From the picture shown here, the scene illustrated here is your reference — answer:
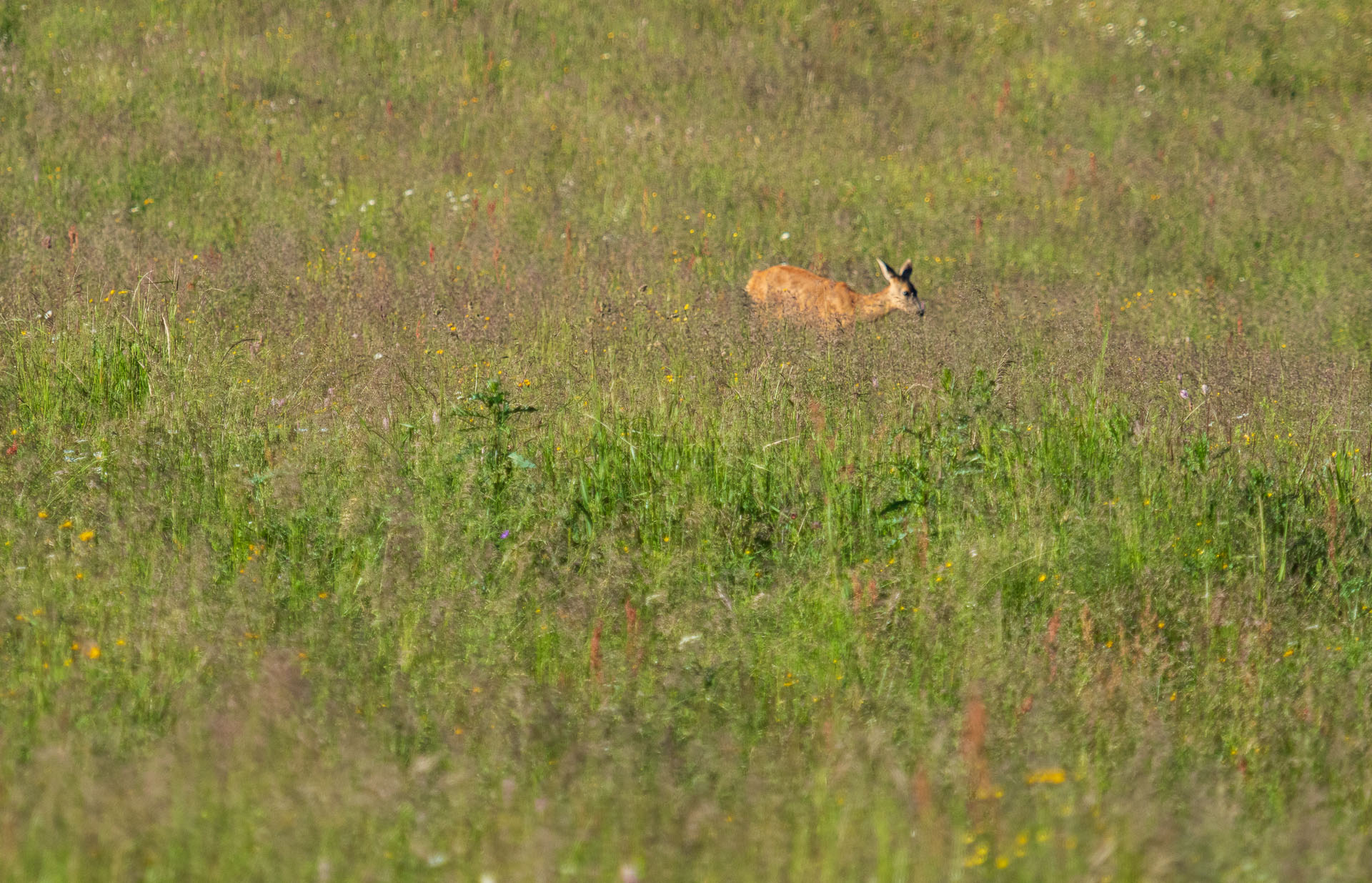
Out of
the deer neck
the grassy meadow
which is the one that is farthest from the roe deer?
the grassy meadow

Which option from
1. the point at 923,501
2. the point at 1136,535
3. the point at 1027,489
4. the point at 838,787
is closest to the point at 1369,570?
the point at 1136,535

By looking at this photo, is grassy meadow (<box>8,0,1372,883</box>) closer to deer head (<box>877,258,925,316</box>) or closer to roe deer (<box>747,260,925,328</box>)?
roe deer (<box>747,260,925,328</box>)

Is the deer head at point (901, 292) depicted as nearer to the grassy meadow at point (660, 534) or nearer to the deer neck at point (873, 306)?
the deer neck at point (873, 306)

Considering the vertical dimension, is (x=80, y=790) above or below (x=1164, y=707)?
above

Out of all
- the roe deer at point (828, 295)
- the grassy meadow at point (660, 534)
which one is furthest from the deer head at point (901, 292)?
the grassy meadow at point (660, 534)

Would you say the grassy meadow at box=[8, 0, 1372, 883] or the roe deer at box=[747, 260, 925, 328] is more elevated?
the grassy meadow at box=[8, 0, 1372, 883]

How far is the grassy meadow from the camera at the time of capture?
246 cm

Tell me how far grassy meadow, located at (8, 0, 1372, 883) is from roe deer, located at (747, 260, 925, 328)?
0.30 m

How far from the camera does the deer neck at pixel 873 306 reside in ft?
26.0

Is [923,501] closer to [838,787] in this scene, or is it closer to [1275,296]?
[838,787]

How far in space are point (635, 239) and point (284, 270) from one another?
103 inches

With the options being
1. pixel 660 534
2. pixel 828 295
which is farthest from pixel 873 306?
pixel 660 534

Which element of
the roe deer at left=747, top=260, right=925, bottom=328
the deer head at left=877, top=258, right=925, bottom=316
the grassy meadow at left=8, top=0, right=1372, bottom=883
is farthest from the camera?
the deer head at left=877, top=258, right=925, bottom=316

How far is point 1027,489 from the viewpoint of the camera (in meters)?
4.59
